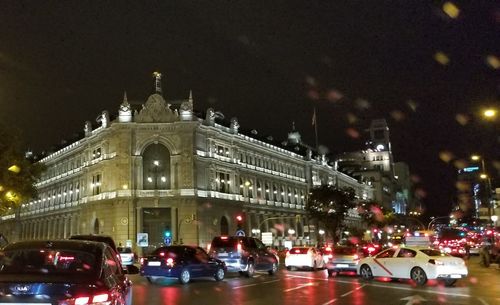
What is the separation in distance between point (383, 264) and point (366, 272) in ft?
3.84

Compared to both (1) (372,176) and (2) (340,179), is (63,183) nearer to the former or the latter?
(2) (340,179)

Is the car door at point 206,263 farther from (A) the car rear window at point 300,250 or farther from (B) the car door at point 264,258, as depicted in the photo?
(A) the car rear window at point 300,250

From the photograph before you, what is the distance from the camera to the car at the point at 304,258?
32594 millimetres

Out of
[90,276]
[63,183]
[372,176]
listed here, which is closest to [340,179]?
[372,176]

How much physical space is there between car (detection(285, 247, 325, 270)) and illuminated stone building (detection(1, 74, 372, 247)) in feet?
119

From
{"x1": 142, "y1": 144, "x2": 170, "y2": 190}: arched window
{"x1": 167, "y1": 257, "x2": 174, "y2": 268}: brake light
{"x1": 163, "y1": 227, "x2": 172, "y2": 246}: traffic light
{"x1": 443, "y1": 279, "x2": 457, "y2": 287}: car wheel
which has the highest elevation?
{"x1": 142, "y1": 144, "x2": 170, "y2": 190}: arched window

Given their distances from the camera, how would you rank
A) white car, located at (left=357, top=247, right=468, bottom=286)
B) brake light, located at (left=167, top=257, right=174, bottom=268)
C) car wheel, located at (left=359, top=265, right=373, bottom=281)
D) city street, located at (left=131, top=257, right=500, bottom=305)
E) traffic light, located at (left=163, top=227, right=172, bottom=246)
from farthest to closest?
traffic light, located at (left=163, top=227, right=172, bottom=246), car wheel, located at (left=359, top=265, right=373, bottom=281), brake light, located at (left=167, top=257, right=174, bottom=268), white car, located at (left=357, top=247, right=468, bottom=286), city street, located at (left=131, top=257, right=500, bottom=305)

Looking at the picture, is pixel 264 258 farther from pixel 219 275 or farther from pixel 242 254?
pixel 219 275

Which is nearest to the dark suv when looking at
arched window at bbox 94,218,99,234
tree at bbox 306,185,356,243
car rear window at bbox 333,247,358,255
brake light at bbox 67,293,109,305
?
car rear window at bbox 333,247,358,255

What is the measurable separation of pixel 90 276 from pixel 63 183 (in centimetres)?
9265

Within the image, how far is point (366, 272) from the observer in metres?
24.5

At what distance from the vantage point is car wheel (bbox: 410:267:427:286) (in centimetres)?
2192

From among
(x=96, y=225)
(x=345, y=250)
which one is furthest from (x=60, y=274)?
(x=96, y=225)

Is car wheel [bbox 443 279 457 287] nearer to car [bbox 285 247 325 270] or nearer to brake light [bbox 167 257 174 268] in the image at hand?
car [bbox 285 247 325 270]
